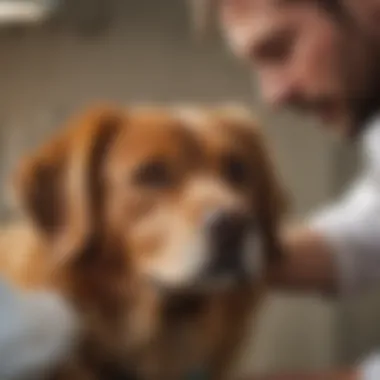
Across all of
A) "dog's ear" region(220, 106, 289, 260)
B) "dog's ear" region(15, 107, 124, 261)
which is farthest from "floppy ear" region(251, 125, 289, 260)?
"dog's ear" region(15, 107, 124, 261)

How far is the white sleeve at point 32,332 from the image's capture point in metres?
0.67

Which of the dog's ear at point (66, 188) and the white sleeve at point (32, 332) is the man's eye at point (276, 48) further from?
the white sleeve at point (32, 332)

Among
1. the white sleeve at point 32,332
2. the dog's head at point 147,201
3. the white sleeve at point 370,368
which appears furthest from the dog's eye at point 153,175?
the white sleeve at point 370,368

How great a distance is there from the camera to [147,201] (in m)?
0.69

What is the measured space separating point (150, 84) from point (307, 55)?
14 cm

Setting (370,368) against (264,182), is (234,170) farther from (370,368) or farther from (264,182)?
(370,368)

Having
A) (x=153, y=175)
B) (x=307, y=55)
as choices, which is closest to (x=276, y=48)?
(x=307, y=55)

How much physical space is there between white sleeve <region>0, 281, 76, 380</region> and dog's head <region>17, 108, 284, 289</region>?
40 millimetres

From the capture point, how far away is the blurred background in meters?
0.75

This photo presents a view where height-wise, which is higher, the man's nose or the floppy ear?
the man's nose

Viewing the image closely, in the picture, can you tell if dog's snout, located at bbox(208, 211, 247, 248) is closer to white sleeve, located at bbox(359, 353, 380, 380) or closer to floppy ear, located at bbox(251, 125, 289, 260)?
floppy ear, located at bbox(251, 125, 289, 260)

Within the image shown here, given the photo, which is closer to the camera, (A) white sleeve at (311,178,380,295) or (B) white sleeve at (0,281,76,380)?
(B) white sleeve at (0,281,76,380)

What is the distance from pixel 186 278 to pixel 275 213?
0.11 m

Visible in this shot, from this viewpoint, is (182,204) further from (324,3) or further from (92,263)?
(324,3)
